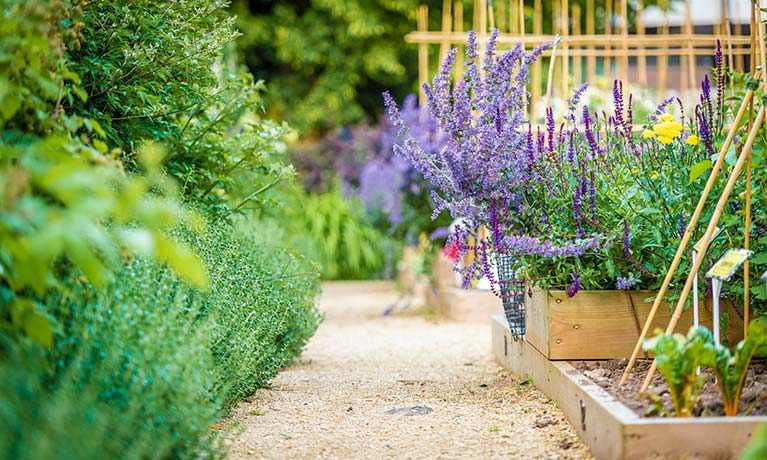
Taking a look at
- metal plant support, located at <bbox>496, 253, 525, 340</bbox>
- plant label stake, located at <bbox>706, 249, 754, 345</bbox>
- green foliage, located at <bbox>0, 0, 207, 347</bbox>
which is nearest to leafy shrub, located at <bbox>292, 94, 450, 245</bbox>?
metal plant support, located at <bbox>496, 253, 525, 340</bbox>

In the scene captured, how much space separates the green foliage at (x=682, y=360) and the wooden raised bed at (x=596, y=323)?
91 cm

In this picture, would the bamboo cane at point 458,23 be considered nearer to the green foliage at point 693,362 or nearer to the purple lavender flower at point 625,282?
the purple lavender flower at point 625,282

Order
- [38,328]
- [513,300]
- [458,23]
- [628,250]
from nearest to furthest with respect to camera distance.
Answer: [38,328] < [628,250] < [513,300] < [458,23]

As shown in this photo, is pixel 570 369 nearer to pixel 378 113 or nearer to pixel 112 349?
pixel 112 349

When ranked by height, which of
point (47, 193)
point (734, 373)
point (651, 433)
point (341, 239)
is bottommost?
point (341, 239)

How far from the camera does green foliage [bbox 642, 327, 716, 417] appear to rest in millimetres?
2492

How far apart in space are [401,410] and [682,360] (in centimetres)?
128

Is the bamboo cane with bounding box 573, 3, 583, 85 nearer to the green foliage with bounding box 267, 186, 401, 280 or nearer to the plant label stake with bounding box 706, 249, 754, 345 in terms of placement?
the green foliage with bounding box 267, 186, 401, 280

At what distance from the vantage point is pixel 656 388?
293cm

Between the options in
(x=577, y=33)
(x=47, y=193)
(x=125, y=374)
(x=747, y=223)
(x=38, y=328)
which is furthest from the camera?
(x=577, y=33)

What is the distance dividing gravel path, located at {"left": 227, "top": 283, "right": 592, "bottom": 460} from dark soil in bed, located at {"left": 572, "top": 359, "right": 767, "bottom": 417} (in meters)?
0.20

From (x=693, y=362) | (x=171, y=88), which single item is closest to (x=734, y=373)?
(x=693, y=362)

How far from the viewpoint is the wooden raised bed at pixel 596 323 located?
345 centimetres

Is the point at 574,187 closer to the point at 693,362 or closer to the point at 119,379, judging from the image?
the point at 693,362
